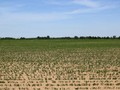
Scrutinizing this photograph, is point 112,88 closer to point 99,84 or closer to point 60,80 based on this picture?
point 99,84

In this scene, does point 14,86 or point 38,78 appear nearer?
point 14,86

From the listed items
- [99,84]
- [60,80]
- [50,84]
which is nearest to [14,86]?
[50,84]

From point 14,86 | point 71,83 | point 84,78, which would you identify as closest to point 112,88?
point 71,83

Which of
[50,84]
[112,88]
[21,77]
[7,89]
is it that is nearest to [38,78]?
[21,77]

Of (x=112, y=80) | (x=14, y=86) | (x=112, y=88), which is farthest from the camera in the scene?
(x=112, y=80)

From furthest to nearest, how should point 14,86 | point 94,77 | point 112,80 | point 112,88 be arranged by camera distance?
point 94,77
point 112,80
point 14,86
point 112,88

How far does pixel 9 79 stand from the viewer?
1250 centimetres

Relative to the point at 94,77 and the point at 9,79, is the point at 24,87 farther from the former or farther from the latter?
the point at 94,77

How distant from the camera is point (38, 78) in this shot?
1256cm

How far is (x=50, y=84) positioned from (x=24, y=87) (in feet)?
3.46

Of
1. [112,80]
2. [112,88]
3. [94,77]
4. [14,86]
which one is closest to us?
A: [112,88]

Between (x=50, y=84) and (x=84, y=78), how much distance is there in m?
1.97

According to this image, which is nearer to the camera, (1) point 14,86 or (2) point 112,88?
(2) point 112,88

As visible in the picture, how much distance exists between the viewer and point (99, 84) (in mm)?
10766
